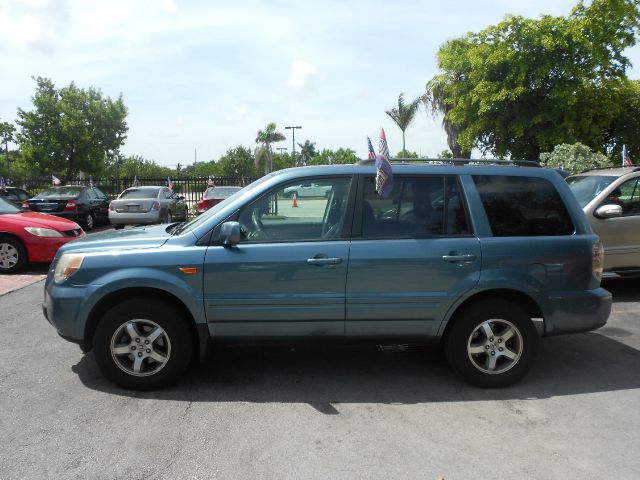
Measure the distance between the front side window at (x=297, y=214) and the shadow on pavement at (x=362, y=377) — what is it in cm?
95

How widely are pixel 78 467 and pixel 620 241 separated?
6.80 meters

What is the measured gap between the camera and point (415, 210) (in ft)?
13.7

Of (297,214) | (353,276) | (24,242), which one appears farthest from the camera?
(24,242)

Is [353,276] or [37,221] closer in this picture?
[353,276]

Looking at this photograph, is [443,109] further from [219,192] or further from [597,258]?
[597,258]

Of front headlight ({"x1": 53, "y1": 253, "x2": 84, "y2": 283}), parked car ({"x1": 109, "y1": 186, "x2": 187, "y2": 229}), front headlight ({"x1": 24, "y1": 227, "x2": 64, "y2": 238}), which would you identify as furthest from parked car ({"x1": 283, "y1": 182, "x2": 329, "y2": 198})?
parked car ({"x1": 109, "y1": 186, "x2": 187, "y2": 229})

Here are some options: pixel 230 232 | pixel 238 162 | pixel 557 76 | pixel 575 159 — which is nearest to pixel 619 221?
pixel 230 232

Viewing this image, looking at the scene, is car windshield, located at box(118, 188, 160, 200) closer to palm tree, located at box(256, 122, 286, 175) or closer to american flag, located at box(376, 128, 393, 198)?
american flag, located at box(376, 128, 393, 198)

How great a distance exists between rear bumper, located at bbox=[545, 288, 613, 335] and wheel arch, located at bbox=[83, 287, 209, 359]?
2755mm

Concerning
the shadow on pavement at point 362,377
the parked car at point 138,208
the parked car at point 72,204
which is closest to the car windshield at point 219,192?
the parked car at point 138,208

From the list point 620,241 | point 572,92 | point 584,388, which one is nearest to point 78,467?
point 584,388

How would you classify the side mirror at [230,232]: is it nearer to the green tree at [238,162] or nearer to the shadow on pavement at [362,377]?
the shadow on pavement at [362,377]

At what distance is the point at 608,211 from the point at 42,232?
29.2ft

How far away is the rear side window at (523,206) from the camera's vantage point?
4215 mm
